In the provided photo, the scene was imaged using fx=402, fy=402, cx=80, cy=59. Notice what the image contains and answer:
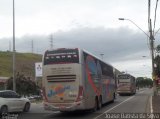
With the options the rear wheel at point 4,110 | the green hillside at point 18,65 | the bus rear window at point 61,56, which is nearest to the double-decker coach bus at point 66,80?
the bus rear window at point 61,56

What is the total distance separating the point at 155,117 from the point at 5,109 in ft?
28.6

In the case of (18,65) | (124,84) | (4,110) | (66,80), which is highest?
(18,65)

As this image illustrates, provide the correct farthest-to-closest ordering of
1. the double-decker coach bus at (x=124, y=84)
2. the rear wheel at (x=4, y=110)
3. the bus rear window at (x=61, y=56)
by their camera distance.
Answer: the double-decker coach bus at (x=124, y=84), the rear wheel at (x=4, y=110), the bus rear window at (x=61, y=56)

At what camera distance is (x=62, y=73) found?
22.4 metres

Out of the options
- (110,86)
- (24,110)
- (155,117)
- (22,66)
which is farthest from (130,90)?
(22,66)

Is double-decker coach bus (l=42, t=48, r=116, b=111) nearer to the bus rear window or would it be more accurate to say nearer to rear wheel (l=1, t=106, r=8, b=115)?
the bus rear window

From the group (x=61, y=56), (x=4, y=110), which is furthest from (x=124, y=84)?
(x=4, y=110)

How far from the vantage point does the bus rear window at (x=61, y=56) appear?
22.4m

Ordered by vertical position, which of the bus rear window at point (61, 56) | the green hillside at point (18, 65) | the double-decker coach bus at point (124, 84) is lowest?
the double-decker coach bus at point (124, 84)

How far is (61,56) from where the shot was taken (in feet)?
74.7

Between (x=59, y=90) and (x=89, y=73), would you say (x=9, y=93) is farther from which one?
(x=89, y=73)

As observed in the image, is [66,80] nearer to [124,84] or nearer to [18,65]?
[124,84]

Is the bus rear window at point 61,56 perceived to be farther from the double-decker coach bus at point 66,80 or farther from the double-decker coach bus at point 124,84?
the double-decker coach bus at point 124,84

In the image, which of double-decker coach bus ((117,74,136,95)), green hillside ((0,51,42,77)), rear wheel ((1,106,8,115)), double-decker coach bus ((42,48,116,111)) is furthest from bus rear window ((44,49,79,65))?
green hillside ((0,51,42,77))
